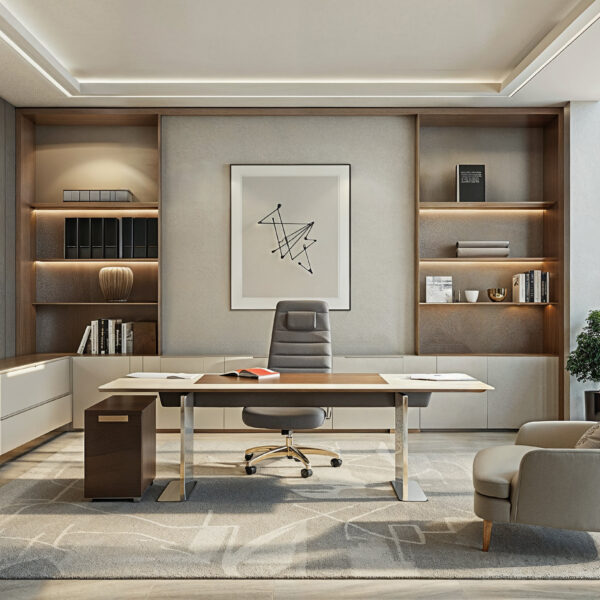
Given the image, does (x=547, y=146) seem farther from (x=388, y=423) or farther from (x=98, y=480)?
(x=98, y=480)

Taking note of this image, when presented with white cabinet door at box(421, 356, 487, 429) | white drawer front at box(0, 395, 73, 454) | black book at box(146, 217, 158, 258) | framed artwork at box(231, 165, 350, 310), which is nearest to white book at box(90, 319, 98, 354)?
white drawer front at box(0, 395, 73, 454)

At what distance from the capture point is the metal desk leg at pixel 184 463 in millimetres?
3512

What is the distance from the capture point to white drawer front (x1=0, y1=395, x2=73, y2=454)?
415 centimetres

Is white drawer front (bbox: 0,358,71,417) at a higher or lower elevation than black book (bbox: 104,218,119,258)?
lower

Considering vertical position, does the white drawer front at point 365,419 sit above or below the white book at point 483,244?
below

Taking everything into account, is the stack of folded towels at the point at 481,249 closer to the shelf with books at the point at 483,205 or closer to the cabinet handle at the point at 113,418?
the shelf with books at the point at 483,205

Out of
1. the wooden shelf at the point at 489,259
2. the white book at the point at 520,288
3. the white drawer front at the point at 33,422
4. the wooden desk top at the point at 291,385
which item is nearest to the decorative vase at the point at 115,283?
the white drawer front at the point at 33,422

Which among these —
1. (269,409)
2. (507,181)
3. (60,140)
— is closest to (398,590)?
(269,409)

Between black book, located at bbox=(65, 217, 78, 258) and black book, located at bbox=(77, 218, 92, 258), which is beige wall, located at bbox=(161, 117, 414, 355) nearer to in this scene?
black book, located at bbox=(77, 218, 92, 258)

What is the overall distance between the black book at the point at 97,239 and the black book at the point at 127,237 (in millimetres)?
184

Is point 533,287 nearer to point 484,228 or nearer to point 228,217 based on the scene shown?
point 484,228

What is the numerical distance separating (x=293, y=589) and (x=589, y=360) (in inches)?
135

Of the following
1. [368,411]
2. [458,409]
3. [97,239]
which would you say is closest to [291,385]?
[368,411]

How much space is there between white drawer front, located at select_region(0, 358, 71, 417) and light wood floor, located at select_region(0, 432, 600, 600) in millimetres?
1949
